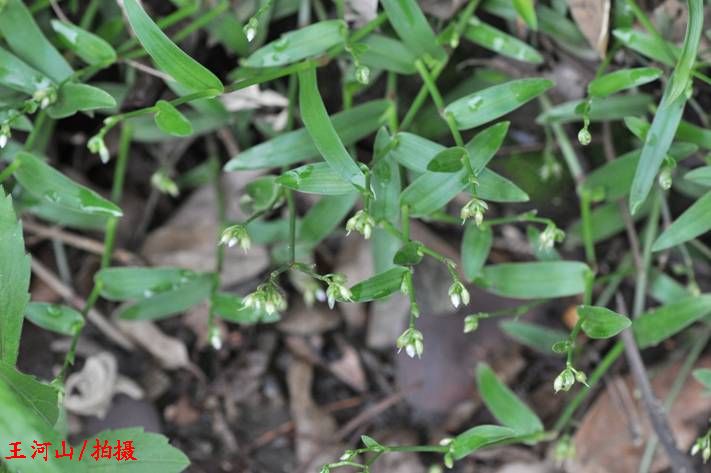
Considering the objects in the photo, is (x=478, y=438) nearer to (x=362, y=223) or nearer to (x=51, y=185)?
(x=362, y=223)

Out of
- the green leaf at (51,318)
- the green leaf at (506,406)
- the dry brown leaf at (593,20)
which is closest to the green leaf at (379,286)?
the green leaf at (506,406)

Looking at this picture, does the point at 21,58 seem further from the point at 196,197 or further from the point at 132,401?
the point at 132,401

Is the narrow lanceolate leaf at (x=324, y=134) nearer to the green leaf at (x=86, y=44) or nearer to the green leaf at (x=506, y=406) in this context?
the green leaf at (x=86, y=44)

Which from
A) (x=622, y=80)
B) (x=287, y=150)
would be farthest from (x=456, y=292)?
(x=622, y=80)

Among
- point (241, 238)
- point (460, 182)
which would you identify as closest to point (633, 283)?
point (460, 182)

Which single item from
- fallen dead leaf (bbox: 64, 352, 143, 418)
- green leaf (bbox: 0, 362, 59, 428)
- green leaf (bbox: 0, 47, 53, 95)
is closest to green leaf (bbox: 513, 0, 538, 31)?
green leaf (bbox: 0, 47, 53, 95)

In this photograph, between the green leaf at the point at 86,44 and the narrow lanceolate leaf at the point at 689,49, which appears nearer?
the narrow lanceolate leaf at the point at 689,49
